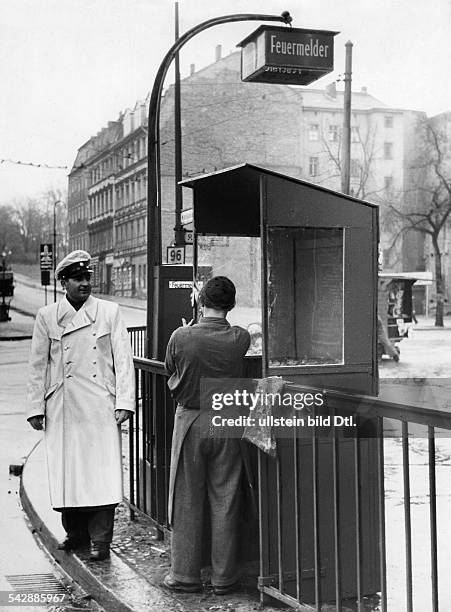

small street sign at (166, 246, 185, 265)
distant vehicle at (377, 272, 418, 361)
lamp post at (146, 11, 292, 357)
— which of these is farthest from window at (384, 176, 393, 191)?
lamp post at (146, 11, 292, 357)

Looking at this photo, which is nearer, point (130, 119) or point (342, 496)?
point (342, 496)

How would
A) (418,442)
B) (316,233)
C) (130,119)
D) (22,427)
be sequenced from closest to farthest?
(316,233) → (418,442) → (22,427) → (130,119)

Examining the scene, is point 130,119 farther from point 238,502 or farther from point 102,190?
point 238,502

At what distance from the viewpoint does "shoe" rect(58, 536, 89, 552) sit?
16.5 ft

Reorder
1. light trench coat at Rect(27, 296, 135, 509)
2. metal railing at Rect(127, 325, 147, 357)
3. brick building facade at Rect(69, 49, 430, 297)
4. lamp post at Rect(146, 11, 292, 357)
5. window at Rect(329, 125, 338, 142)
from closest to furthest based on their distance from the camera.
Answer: light trench coat at Rect(27, 296, 135, 509) → lamp post at Rect(146, 11, 292, 357) → metal railing at Rect(127, 325, 147, 357) → brick building facade at Rect(69, 49, 430, 297) → window at Rect(329, 125, 338, 142)

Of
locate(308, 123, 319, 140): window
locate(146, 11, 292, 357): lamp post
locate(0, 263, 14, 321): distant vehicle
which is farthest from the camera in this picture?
locate(308, 123, 319, 140): window

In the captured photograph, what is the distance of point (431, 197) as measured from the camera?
143 ft

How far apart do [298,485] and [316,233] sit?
4.34 feet

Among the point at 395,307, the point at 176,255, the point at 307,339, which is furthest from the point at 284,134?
the point at 307,339

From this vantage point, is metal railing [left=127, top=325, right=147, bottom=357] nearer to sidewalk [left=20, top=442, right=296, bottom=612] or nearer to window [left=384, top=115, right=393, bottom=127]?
sidewalk [left=20, top=442, right=296, bottom=612]

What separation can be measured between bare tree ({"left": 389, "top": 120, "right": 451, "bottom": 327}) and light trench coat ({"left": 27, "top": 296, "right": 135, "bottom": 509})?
3671cm

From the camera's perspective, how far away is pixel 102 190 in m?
23.4

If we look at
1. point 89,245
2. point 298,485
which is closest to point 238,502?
point 298,485

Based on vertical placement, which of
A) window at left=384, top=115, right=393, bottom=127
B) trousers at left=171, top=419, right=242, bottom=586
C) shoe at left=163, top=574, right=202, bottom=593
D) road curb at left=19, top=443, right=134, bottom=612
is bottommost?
road curb at left=19, top=443, right=134, bottom=612
